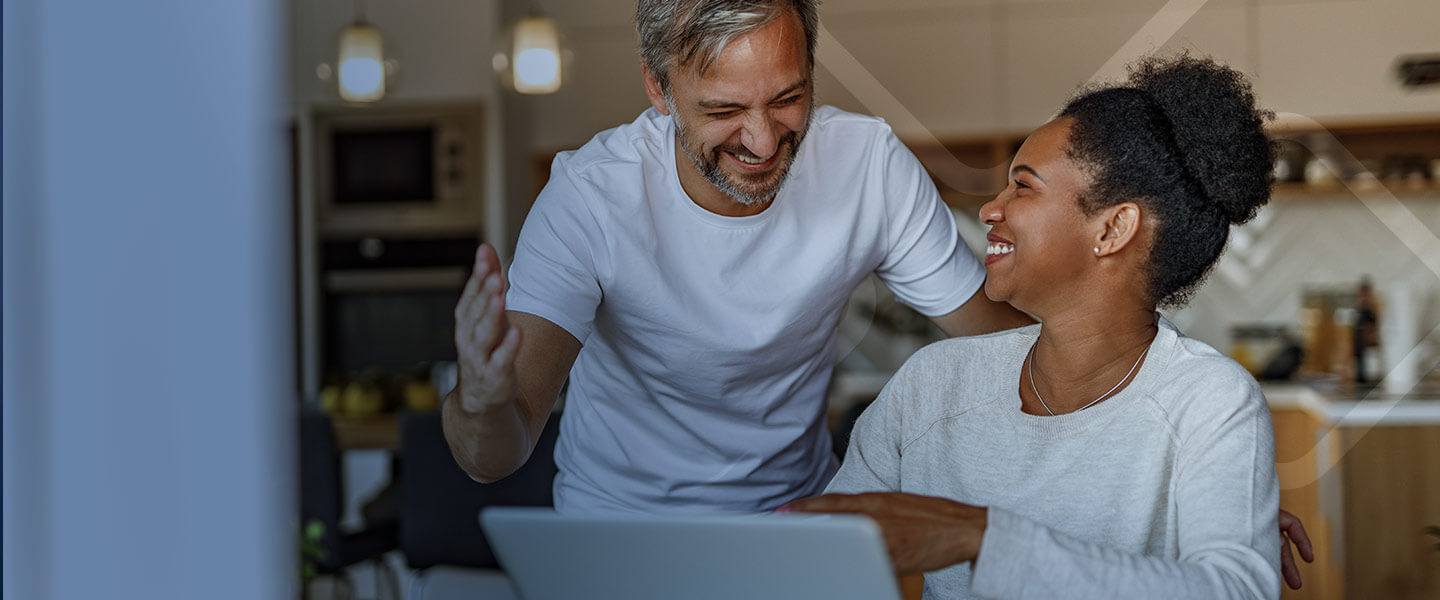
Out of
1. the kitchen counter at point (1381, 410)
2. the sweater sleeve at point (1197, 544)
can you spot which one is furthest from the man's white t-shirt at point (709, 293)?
the kitchen counter at point (1381, 410)

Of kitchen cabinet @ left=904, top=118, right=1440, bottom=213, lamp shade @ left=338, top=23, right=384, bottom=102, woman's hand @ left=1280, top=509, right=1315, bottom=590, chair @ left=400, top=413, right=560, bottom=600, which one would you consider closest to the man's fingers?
woman's hand @ left=1280, top=509, right=1315, bottom=590

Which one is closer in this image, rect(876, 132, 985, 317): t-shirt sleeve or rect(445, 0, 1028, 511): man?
rect(445, 0, 1028, 511): man

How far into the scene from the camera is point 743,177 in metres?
1.33

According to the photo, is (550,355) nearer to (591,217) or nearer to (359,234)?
(591,217)

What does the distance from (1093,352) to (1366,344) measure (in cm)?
294

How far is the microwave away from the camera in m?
4.33

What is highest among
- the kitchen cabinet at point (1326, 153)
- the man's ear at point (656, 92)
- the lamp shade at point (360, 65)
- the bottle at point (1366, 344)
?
the lamp shade at point (360, 65)

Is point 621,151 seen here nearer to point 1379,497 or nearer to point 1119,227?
point 1119,227

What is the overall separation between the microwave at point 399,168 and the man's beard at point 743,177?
3.11m

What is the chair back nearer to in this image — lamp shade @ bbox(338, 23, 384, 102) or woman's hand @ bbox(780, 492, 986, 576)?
lamp shade @ bbox(338, 23, 384, 102)

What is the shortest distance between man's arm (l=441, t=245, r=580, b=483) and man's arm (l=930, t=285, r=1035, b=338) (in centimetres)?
49

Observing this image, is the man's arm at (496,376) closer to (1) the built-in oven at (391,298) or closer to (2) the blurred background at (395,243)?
(2) the blurred background at (395,243)

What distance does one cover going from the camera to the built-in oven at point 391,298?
4316 mm

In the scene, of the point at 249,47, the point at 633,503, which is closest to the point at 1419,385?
the point at 633,503
